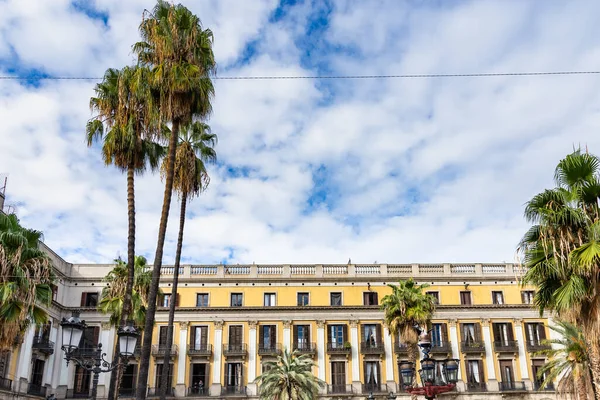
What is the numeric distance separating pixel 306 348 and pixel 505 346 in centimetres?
1555

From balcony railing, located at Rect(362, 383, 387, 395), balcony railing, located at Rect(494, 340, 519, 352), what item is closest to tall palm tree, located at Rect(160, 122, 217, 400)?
balcony railing, located at Rect(362, 383, 387, 395)

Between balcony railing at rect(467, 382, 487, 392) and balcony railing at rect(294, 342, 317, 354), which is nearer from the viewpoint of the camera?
balcony railing at rect(467, 382, 487, 392)

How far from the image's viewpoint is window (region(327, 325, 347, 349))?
154 feet

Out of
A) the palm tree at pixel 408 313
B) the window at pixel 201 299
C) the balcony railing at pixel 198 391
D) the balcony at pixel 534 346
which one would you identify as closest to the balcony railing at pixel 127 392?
the balcony railing at pixel 198 391

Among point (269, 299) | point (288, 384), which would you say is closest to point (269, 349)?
point (269, 299)

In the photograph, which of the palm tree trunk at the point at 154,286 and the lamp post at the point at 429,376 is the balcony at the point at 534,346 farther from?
the palm tree trunk at the point at 154,286

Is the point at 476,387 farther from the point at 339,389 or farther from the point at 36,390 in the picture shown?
the point at 36,390

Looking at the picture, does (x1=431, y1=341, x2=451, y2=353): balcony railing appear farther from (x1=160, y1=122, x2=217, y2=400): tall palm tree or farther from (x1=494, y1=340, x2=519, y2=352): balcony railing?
(x1=160, y1=122, x2=217, y2=400): tall palm tree

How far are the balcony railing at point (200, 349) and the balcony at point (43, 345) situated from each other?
10.0m

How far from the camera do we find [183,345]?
1832 inches

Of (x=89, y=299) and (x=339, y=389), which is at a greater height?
(x=89, y=299)

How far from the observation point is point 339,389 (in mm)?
45688

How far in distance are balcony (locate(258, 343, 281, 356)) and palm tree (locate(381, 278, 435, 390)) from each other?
475 inches

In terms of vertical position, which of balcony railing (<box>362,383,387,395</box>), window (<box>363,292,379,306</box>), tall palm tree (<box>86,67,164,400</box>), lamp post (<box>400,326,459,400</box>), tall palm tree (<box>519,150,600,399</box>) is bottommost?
lamp post (<box>400,326,459,400</box>)
